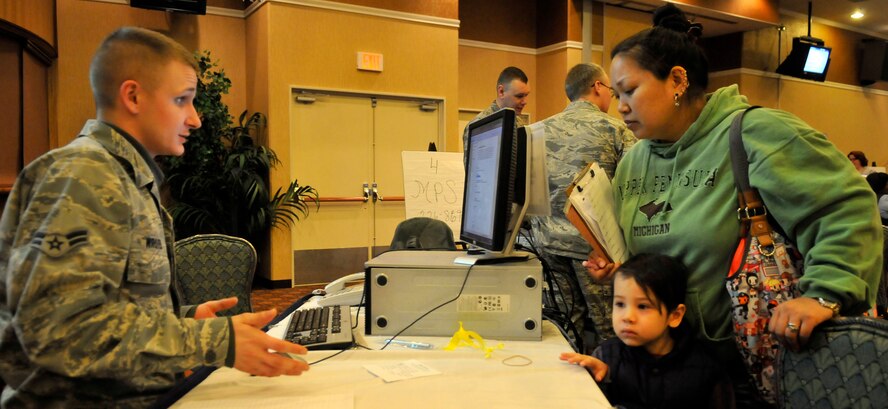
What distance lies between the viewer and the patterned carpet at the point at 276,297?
17.4ft

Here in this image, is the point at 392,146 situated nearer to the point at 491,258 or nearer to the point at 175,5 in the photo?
the point at 175,5

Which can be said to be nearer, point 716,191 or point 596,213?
point 716,191

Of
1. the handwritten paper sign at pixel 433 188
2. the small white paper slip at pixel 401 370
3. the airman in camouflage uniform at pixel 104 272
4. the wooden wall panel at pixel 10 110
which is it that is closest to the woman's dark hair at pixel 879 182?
the handwritten paper sign at pixel 433 188

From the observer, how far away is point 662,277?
140 centimetres

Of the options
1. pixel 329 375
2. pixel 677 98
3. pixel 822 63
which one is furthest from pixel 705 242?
pixel 822 63

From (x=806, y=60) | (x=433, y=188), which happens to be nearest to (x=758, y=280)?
(x=433, y=188)

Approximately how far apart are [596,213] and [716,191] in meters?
0.33

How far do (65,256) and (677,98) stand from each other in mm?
1339

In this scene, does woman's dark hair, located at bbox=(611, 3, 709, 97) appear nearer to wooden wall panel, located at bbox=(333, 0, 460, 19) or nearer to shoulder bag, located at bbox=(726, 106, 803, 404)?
shoulder bag, located at bbox=(726, 106, 803, 404)

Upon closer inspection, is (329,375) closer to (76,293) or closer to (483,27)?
(76,293)

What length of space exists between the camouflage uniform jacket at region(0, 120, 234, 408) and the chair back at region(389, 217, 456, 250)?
187 cm

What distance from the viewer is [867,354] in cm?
105

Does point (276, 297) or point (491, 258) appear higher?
point (491, 258)

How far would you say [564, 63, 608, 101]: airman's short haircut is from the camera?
2787mm
